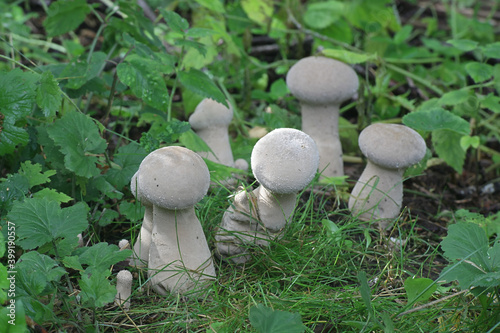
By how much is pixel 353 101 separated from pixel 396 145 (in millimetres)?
1363

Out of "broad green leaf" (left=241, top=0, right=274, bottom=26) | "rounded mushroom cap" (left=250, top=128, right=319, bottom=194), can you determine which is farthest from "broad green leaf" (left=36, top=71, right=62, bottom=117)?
"broad green leaf" (left=241, top=0, right=274, bottom=26)

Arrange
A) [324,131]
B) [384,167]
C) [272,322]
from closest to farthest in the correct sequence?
[272,322]
[384,167]
[324,131]

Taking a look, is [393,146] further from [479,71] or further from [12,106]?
[12,106]

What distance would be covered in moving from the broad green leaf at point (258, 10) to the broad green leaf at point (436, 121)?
1.41 metres

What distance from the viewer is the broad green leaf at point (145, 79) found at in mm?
2113

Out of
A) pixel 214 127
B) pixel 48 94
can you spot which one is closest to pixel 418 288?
pixel 214 127

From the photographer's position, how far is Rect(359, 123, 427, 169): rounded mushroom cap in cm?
208

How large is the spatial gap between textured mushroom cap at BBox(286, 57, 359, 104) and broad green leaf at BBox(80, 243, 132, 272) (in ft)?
3.93

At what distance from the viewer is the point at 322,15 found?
3.46m

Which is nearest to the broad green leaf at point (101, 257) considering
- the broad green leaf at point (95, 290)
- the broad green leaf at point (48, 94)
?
the broad green leaf at point (95, 290)

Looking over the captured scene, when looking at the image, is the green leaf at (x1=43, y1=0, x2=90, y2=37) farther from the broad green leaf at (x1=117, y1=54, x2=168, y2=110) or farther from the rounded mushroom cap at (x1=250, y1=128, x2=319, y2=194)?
the rounded mushroom cap at (x1=250, y1=128, x2=319, y2=194)

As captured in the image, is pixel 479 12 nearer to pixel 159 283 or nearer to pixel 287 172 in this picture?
pixel 287 172

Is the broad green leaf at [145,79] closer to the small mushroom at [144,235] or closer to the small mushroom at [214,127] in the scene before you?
the small mushroom at [214,127]

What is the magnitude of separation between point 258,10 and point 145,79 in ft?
4.81
